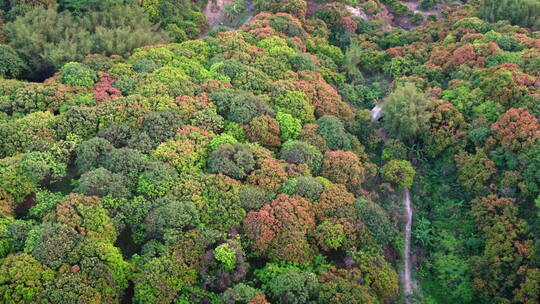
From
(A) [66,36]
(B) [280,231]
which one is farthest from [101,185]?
(A) [66,36]

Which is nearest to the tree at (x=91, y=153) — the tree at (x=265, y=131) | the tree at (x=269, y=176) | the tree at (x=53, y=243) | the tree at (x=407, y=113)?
the tree at (x=53, y=243)

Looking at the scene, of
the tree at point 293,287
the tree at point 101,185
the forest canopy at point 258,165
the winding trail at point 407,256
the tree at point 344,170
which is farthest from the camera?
the tree at point 344,170

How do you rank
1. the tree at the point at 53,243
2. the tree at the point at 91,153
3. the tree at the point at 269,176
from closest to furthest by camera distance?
the tree at the point at 53,243, the tree at the point at 91,153, the tree at the point at 269,176

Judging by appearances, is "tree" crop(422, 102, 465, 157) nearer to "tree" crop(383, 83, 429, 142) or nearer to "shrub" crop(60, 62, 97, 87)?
"tree" crop(383, 83, 429, 142)

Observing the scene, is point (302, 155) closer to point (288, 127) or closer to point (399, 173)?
point (288, 127)

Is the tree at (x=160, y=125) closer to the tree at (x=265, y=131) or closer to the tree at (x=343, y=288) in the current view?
the tree at (x=265, y=131)

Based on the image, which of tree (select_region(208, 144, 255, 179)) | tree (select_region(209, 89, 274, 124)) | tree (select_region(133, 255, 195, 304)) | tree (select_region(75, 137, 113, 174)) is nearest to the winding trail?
tree (select_region(208, 144, 255, 179))
